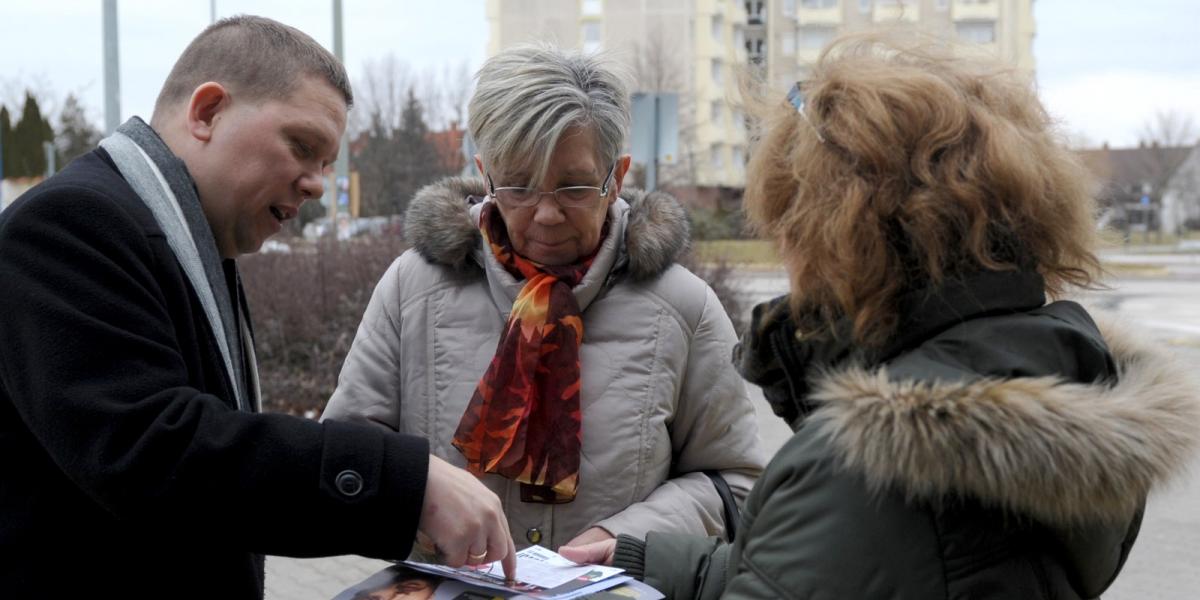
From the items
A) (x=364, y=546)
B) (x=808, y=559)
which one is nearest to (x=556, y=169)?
(x=364, y=546)

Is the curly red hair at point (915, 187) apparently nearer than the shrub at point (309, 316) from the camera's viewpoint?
Yes

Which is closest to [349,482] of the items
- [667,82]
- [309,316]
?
[309,316]

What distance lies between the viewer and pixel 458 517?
1.90m

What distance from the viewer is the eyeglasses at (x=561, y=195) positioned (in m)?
2.67

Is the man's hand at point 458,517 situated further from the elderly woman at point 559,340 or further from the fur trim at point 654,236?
the fur trim at point 654,236

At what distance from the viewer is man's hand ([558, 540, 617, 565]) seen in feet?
7.89

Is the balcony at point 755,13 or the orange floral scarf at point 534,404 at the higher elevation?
the balcony at point 755,13

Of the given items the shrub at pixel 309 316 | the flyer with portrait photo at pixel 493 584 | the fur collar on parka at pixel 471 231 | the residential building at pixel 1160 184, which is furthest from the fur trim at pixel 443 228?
the residential building at pixel 1160 184

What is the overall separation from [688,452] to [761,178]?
1.06 meters

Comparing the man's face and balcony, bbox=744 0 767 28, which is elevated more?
balcony, bbox=744 0 767 28

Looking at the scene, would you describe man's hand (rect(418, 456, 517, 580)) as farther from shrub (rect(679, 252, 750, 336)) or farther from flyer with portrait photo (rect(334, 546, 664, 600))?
shrub (rect(679, 252, 750, 336))

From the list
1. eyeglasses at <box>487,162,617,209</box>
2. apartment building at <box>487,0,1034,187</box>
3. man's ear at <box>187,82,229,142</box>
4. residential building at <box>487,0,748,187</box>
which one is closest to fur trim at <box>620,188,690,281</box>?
eyeglasses at <box>487,162,617,209</box>

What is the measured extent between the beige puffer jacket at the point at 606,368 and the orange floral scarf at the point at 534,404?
55 millimetres

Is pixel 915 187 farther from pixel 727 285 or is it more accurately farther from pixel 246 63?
pixel 727 285
